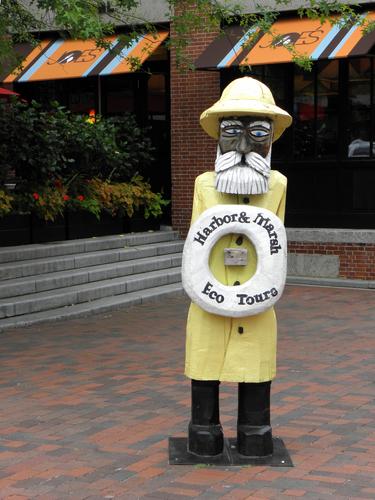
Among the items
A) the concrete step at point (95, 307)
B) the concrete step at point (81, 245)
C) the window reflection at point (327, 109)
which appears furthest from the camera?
the window reflection at point (327, 109)

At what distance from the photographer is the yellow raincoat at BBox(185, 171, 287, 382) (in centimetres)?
546

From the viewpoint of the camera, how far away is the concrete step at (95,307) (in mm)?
10414

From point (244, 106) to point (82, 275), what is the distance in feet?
23.5

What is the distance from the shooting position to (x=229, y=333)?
5.50 m

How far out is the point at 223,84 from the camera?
51.5 feet

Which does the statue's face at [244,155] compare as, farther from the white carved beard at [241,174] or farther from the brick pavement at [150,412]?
the brick pavement at [150,412]

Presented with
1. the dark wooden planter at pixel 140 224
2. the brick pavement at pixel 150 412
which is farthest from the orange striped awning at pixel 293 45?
the brick pavement at pixel 150 412

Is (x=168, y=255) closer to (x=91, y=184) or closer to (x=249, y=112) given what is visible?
(x=91, y=184)

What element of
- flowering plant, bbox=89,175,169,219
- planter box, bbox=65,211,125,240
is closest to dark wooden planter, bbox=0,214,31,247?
planter box, bbox=65,211,125,240

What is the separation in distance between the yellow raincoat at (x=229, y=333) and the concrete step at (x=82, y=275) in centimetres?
589

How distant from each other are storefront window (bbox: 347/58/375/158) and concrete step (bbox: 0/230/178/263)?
358cm

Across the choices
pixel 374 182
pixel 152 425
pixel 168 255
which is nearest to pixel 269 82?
pixel 374 182

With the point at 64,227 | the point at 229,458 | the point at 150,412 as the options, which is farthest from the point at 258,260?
the point at 64,227

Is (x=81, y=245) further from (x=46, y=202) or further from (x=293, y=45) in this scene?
(x=293, y=45)
